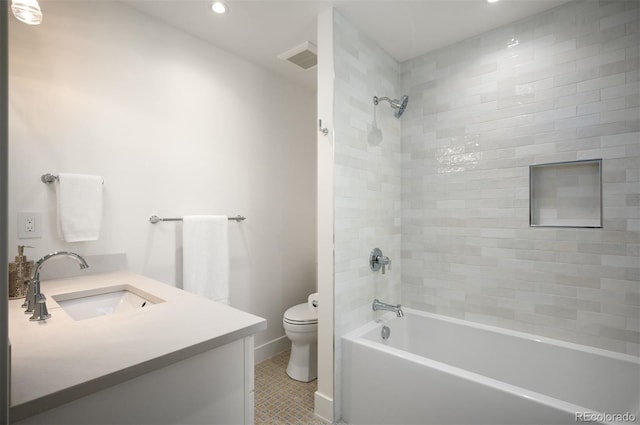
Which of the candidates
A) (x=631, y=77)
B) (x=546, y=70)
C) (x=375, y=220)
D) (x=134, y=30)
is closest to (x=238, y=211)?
(x=375, y=220)

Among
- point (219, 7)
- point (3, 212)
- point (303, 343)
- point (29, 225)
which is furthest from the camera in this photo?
point (303, 343)

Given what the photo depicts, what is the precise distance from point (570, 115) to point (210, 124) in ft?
7.85

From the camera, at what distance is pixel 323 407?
6.28ft

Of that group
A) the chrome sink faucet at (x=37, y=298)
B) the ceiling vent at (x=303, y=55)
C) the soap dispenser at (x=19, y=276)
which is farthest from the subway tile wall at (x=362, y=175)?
the soap dispenser at (x=19, y=276)

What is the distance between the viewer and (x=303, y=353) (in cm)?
235

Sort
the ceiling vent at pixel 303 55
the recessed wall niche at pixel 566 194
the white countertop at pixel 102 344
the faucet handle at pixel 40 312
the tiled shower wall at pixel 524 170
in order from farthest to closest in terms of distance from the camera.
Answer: the ceiling vent at pixel 303 55 < the recessed wall niche at pixel 566 194 < the tiled shower wall at pixel 524 170 < the faucet handle at pixel 40 312 < the white countertop at pixel 102 344

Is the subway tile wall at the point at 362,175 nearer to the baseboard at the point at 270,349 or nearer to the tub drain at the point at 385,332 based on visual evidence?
the tub drain at the point at 385,332

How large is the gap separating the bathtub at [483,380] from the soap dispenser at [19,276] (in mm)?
1640

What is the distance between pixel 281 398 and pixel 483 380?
133 centimetres

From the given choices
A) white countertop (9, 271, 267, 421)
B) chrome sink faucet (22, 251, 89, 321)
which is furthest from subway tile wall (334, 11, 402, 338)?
chrome sink faucet (22, 251, 89, 321)

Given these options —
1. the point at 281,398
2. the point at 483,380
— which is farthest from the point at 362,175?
the point at 281,398

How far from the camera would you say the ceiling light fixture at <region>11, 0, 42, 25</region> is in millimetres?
1249

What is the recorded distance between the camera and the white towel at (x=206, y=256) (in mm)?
2086

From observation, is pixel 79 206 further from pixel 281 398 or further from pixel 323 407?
pixel 323 407
